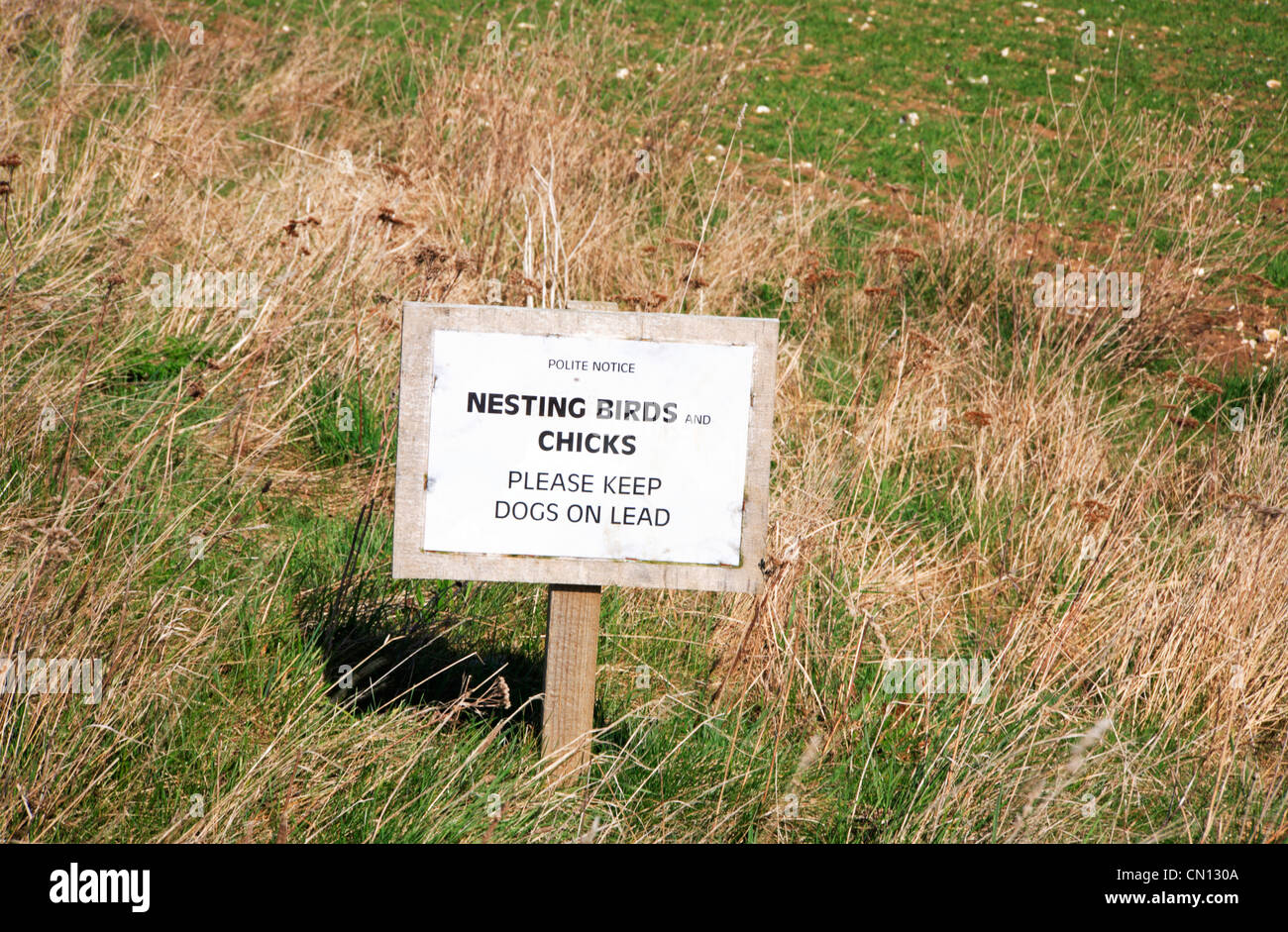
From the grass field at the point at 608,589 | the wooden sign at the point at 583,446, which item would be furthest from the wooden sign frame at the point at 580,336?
the grass field at the point at 608,589

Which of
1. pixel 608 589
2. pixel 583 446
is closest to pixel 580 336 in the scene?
pixel 583 446

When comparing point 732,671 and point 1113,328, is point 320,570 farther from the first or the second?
point 1113,328

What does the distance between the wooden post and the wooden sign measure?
114 millimetres

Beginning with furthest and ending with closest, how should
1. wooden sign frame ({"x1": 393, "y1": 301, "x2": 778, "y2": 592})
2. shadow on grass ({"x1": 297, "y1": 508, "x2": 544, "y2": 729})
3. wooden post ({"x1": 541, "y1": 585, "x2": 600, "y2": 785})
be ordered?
shadow on grass ({"x1": 297, "y1": 508, "x2": 544, "y2": 729}), wooden post ({"x1": 541, "y1": 585, "x2": 600, "y2": 785}), wooden sign frame ({"x1": 393, "y1": 301, "x2": 778, "y2": 592})

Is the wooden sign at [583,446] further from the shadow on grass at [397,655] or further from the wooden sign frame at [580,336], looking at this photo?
the shadow on grass at [397,655]

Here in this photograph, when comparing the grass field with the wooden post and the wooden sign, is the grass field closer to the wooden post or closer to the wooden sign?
the wooden post

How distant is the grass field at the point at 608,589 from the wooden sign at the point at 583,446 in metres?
0.46

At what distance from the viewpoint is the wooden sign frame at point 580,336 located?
92.9 inches

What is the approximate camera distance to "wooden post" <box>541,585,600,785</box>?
2.51m

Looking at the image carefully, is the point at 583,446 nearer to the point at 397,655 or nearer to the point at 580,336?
the point at 580,336

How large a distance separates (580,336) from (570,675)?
74cm

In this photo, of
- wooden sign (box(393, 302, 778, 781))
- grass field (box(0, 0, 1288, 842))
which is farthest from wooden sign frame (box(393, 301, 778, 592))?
grass field (box(0, 0, 1288, 842))

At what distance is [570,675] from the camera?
8.31ft
